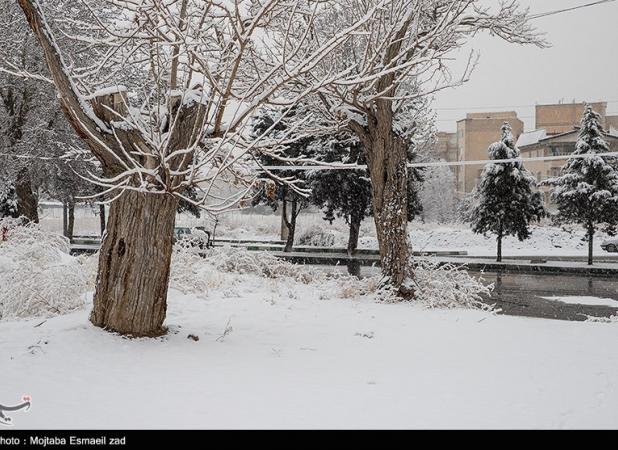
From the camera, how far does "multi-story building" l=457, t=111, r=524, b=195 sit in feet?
201

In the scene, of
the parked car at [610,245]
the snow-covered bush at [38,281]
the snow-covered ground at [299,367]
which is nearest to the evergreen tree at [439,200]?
the parked car at [610,245]

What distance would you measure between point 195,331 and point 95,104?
8.41 feet

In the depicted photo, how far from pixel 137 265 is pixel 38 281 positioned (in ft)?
9.45

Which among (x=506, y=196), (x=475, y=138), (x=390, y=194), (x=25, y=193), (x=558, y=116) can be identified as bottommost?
(x=390, y=194)

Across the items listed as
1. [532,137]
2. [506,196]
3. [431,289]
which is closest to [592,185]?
[506,196]

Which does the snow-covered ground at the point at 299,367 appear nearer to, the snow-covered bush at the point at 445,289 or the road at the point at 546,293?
the snow-covered bush at the point at 445,289

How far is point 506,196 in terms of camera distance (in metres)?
22.7

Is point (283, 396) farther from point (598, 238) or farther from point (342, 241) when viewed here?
point (598, 238)

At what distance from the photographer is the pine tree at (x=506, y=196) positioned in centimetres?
2266

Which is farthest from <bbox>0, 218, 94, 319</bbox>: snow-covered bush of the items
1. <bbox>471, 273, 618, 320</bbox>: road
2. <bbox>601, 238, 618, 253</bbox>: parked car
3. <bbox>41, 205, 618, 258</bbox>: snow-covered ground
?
<bbox>601, 238, 618, 253</bbox>: parked car

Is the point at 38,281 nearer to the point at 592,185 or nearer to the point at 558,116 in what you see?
the point at 592,185

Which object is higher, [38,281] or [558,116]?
[558,116]

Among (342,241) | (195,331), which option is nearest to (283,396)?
(195,331)

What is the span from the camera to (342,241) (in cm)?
2902
